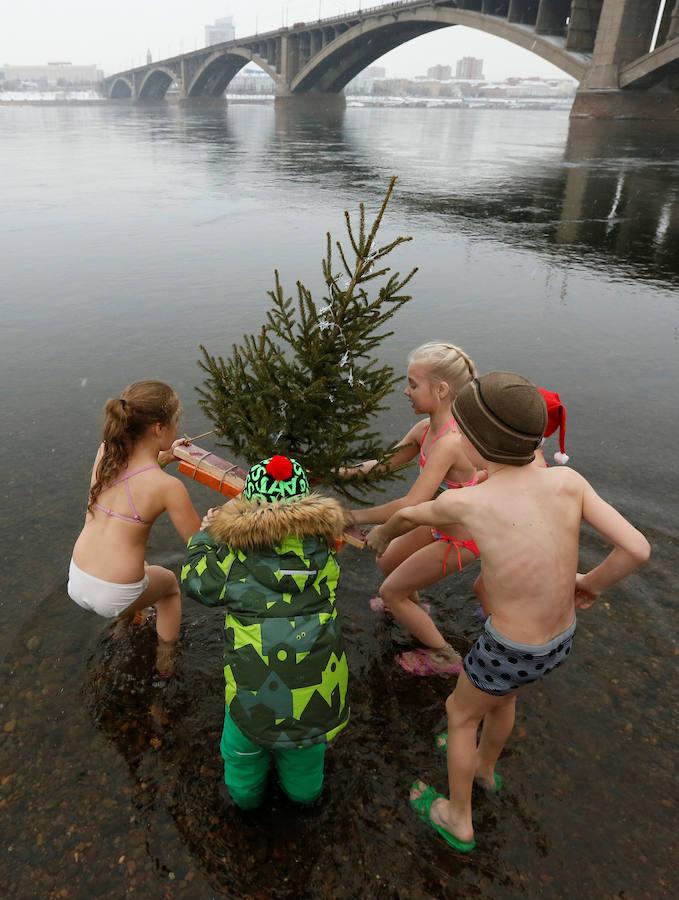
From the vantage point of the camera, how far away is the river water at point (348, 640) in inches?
107

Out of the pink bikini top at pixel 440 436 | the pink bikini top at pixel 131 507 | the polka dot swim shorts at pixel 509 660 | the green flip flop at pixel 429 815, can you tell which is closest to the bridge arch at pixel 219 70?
the pink bikini top at pixel 440 436

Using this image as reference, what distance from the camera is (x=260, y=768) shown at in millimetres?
2709

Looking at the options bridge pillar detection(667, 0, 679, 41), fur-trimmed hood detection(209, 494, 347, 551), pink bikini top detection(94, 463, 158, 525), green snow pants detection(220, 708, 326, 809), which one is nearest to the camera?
fur-trimmed hood detection(209, 494, 347, 551)

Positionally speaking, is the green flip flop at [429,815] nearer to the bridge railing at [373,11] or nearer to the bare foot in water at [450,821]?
the bare foot in water at [450,821]

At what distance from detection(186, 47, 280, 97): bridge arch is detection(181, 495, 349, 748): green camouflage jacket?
104 m

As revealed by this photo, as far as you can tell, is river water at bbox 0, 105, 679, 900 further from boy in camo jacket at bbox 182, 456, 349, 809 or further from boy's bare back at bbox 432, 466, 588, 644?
boy's bare back at bbox 432, 466, 588, 644

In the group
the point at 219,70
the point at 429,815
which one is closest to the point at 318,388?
the point at 429,815

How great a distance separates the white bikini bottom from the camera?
10.9 ft

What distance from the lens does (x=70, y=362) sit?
8.05 meters

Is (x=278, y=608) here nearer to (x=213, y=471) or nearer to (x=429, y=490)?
(x=429, y=490)

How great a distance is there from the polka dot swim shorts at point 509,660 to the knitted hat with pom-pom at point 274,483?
3.32 ft

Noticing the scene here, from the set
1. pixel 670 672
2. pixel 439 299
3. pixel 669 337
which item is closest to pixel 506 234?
pixel 439 299

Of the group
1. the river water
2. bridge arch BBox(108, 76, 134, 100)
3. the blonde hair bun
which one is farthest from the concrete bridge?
bridge arch BBox(108, 76, 134, 100)

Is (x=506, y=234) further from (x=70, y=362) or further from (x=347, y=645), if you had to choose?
(x=347, y=645)
